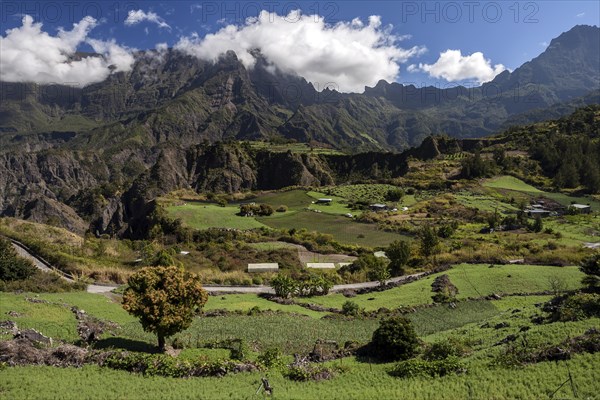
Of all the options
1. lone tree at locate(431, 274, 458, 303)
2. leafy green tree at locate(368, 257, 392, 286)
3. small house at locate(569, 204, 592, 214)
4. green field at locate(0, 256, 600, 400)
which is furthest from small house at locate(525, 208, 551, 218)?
lone tree at locate(431, 274, 458, 303)

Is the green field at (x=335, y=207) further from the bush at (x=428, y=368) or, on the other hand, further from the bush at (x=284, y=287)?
the bush at (x=428, y=368)

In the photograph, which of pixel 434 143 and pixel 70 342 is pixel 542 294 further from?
pixel 434 143

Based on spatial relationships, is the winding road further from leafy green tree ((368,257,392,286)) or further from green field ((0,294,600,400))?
green field ((0,294,600,400))

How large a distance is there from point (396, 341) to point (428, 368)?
11.7ft

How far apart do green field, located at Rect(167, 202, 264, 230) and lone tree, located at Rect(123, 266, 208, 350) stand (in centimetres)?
6528

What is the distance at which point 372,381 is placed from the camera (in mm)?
17625

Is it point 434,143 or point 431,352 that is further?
point 434,143

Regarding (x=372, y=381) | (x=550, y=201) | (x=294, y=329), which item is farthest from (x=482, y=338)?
(x=550, y=201)

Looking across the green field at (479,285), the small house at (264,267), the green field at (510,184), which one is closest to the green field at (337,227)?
the small house at (264,267)

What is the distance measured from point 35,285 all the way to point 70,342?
638 inches

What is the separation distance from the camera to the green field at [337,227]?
8119cm

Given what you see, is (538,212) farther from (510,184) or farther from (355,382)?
(355,382)

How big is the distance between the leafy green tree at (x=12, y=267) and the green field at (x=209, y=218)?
49997mm

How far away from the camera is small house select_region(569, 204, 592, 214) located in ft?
324
